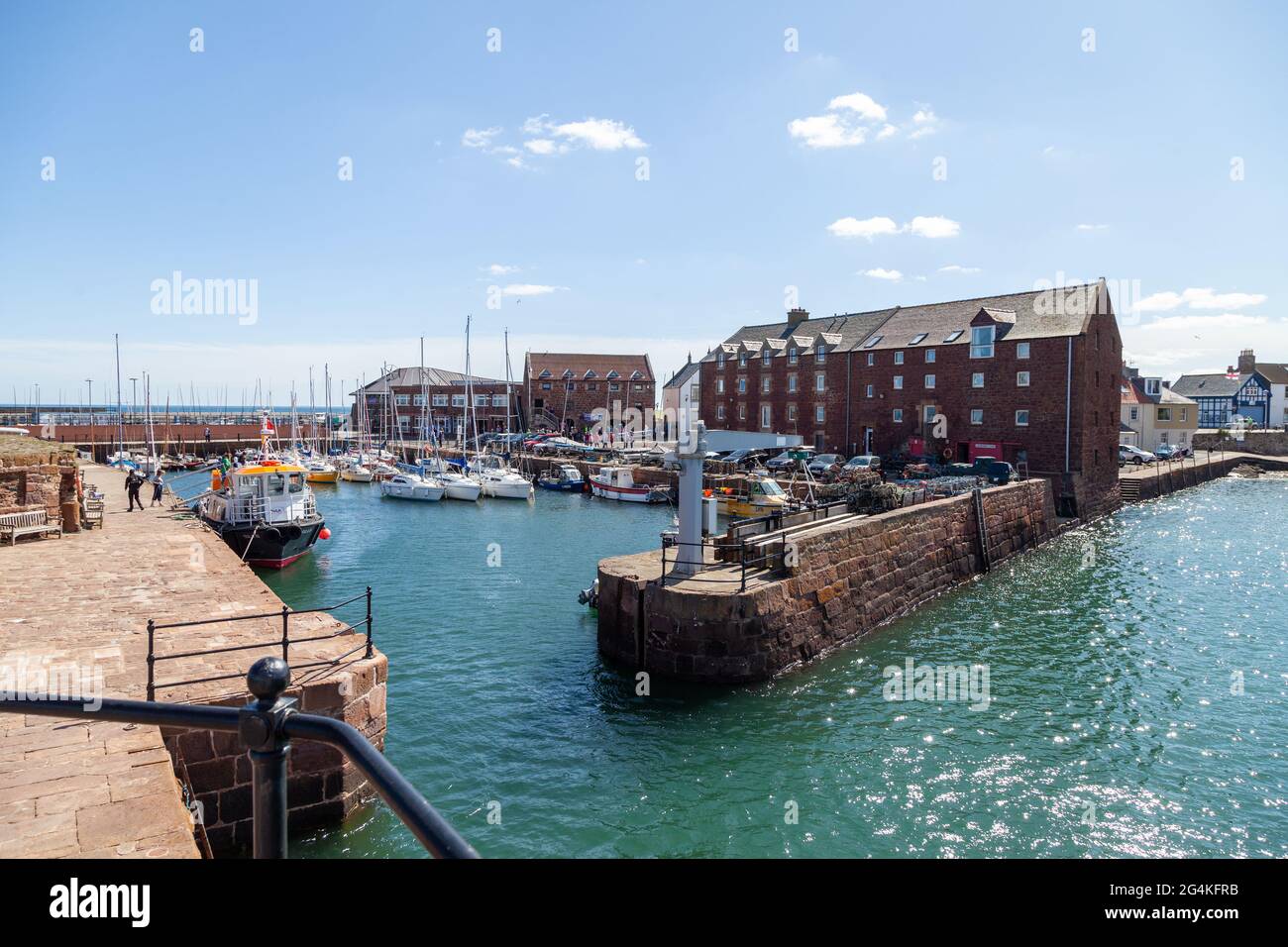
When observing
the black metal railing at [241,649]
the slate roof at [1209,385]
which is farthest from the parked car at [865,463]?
the slate roof at [1209,385]

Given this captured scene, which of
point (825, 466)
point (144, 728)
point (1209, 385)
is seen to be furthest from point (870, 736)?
point (1209, 385)

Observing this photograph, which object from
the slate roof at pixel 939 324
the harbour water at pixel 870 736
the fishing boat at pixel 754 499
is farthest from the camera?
the slate roof at pixel 939 324

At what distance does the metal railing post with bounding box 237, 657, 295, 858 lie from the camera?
Answer: 2148 millimetres

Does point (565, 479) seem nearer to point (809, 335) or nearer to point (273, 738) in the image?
point (809, 335)

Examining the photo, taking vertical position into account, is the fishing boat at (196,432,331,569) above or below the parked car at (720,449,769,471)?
below

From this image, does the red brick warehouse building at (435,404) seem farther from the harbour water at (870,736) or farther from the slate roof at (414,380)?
the harbour water at (870,736)

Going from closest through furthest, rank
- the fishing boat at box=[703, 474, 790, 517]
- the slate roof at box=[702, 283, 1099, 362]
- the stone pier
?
the stone pier → the fishing boat at box=[703, 474, 790, 517] → the slate roof at box=[702, 283, 1099, 362]

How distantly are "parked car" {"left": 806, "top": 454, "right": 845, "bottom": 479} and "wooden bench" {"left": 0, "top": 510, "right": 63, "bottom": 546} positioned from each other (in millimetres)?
36223

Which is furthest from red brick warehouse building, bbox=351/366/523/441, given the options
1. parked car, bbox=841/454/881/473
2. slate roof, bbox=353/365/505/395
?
parked car, bbox=841/454/881/473

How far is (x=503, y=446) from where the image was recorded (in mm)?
78375

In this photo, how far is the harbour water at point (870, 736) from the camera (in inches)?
437

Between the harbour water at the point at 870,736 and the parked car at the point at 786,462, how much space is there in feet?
79.4

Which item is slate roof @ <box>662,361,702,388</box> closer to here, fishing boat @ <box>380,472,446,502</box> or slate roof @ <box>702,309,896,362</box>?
slate roof @ <box>702,309,896,362</box>
